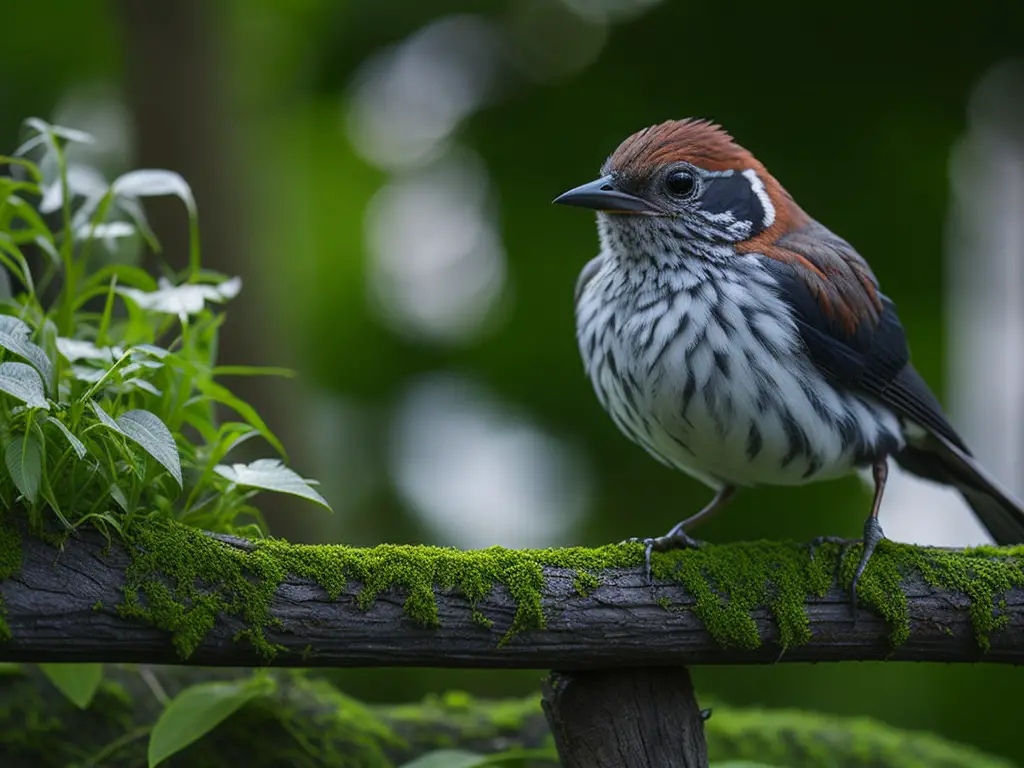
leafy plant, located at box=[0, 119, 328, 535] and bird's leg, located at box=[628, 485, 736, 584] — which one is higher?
leafy plant, located at box=[0, 119, 328, 535]

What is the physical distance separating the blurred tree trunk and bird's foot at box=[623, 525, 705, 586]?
94.0 inches

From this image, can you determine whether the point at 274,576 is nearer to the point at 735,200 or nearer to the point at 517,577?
the point at 517,577

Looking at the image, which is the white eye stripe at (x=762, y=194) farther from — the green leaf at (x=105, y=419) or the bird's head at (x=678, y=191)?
the green leaf at (x=105, y=419)

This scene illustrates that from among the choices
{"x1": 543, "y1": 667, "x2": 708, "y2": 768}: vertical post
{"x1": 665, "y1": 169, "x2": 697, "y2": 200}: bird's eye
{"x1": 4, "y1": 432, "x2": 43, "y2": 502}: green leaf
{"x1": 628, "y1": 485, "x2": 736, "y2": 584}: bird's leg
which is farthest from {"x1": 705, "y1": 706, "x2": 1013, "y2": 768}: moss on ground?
{"x1": 4, "y1": 432, "x2": 43, "y2": 502}: green leaf

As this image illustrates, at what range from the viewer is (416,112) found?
5.59m

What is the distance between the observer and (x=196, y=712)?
2.50m

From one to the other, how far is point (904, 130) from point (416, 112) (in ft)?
7.47

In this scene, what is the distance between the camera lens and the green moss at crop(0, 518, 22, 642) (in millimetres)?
1891

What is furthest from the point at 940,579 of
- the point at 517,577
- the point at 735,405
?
the point at 517,577

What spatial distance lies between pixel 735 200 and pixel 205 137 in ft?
8.68

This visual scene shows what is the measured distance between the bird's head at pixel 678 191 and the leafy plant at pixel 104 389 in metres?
0.84

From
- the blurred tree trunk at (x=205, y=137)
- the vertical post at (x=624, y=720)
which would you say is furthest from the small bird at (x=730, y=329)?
the blurred tree trunk at (x=205, y=137)

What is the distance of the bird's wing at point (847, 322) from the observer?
2.52 metres

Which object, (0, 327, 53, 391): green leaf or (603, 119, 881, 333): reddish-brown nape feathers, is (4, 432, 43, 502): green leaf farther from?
(603, 119, 881, 333): reddish-brown nape feathers
